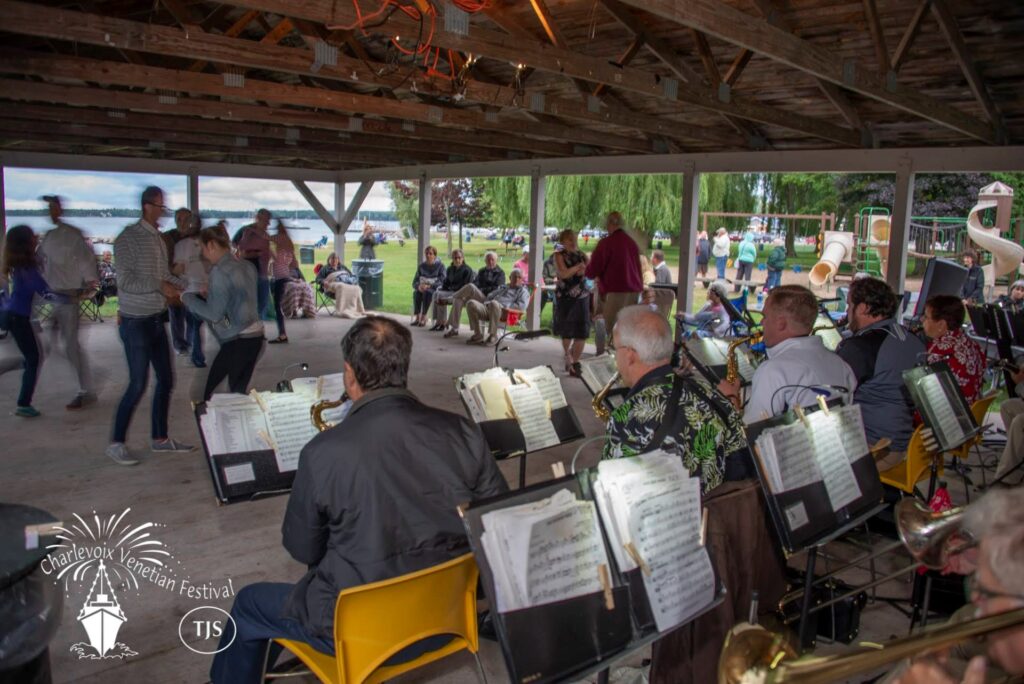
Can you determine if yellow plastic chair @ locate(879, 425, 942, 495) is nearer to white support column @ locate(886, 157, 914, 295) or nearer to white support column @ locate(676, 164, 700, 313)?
white support column @ locate(886, 157, 914, 295)

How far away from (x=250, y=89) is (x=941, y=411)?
5927 mm

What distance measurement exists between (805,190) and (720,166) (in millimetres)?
17490

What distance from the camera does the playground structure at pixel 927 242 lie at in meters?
13.4

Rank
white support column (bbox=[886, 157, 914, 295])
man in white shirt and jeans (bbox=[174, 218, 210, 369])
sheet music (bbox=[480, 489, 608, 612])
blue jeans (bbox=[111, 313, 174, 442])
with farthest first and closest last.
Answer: white support column (bbox=[886, 157, 914, 295]), man in white shirt and jeans (bbox=[174, 218, 210, 369]), blue jeans (bbox=[111, 313, 174, 442]), sheet music (bbox=[480, 489, 608, 612])

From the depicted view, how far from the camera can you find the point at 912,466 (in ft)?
12.3

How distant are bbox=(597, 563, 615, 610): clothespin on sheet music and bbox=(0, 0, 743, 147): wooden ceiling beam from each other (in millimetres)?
4562

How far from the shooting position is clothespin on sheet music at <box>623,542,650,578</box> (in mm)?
1891

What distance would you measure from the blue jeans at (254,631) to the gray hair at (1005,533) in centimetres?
166

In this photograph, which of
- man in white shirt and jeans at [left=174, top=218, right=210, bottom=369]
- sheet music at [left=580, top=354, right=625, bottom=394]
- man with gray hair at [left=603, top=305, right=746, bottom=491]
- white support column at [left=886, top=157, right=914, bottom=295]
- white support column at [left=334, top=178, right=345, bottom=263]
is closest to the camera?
man with gray hair at [left=603, top=305, right=746, bottom=491]

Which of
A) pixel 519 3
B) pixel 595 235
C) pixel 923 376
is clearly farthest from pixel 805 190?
pixel 923 376

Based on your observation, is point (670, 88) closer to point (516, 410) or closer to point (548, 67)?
point (548, 67)

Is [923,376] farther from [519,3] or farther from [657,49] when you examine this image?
[519,3]

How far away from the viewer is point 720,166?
32.6 feet

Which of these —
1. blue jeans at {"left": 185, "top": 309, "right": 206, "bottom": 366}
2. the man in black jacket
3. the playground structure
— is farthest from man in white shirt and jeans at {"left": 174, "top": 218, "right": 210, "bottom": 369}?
the playground structure
